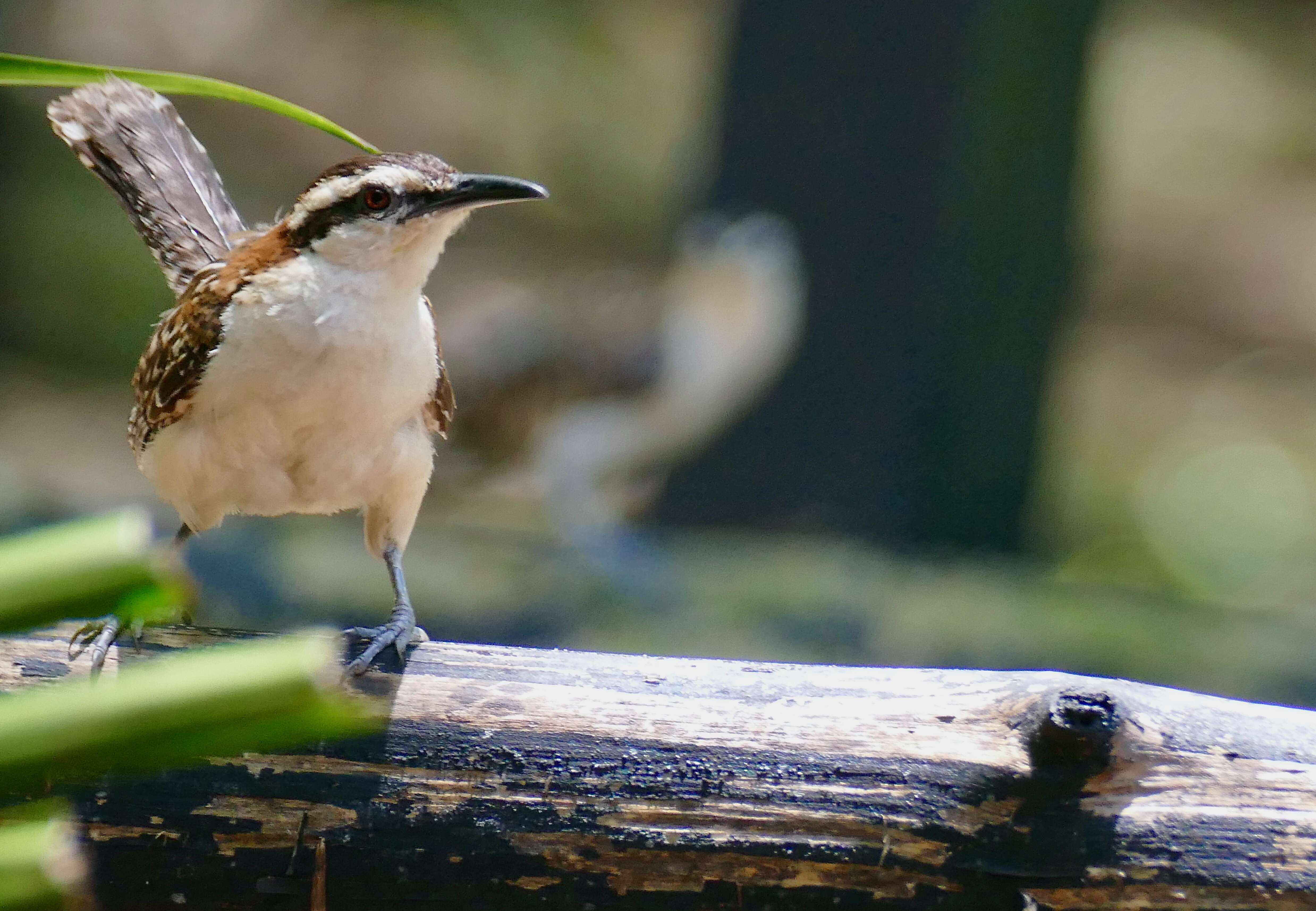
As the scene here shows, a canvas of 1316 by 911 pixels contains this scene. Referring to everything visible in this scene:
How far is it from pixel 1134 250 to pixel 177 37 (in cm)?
1269

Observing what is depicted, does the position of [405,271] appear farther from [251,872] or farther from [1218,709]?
[1218,709]

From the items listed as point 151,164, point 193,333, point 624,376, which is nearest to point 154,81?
point 193,333

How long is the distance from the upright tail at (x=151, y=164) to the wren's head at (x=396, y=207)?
0.70 m

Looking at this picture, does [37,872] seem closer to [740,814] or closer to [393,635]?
[740,814]

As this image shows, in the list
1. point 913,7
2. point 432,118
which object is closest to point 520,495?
point 913,7

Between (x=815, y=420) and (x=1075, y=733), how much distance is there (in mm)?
6125

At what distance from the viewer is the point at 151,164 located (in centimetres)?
334

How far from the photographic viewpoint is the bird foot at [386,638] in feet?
7.89

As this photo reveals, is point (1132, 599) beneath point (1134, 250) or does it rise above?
beneath

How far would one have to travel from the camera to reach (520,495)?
10.0 m

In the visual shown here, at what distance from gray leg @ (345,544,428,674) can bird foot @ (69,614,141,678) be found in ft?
1.34

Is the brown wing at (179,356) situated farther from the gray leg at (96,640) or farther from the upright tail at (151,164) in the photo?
the gray leg at (96,640)

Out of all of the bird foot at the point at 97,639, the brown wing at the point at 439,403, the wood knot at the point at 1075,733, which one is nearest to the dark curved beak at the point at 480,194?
the brown wing at the point at 439,403

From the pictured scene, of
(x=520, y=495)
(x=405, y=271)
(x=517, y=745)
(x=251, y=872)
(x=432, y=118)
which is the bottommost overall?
(x=520, y=495)
